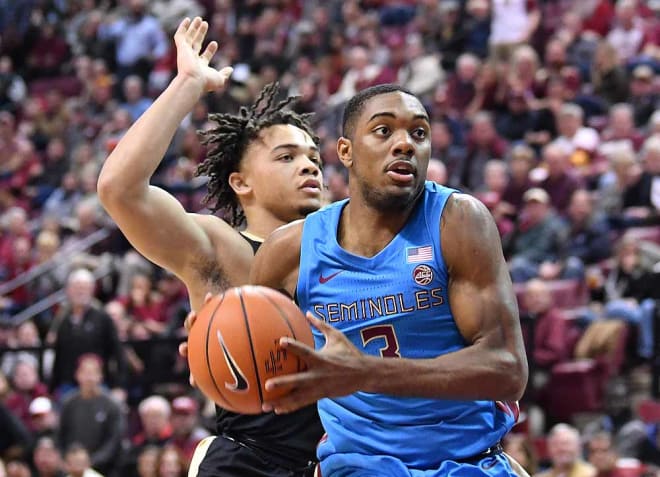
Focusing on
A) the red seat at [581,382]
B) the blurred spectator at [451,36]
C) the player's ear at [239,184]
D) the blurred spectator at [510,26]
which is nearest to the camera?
the player's ear at [239,184]

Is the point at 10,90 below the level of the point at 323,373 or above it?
above

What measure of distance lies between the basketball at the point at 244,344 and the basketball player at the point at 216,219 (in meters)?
0.92

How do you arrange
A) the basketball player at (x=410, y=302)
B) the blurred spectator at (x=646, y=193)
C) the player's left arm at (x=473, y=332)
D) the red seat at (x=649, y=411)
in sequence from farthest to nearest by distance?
1. the blurred spectator at (x=646, y=193)
2. the red seat at (x=649, y=411)
3. the basketball player at (x=410, y=302)
4. the player's left arm at (x=473, y=332)

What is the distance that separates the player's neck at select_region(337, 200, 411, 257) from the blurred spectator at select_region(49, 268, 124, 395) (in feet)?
21.1

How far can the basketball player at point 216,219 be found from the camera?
437 cm

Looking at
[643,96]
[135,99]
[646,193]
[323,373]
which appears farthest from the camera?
[135,99]

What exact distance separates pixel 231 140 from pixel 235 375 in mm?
1891

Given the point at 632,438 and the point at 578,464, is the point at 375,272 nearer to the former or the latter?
the point at 578,464

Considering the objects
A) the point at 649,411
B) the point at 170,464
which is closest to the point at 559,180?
the point at 649,411

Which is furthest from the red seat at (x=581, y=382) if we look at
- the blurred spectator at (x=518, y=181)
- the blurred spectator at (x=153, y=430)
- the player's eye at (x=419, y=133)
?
the player's eye at (x=419, y=133)

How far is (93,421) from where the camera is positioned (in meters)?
9.62

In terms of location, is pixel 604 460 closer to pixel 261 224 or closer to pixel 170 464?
pixel 170 464

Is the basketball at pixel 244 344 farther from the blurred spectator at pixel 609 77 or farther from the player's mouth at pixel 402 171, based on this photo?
the blurred spectator at pixel 609 77

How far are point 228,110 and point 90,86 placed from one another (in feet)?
11.9
